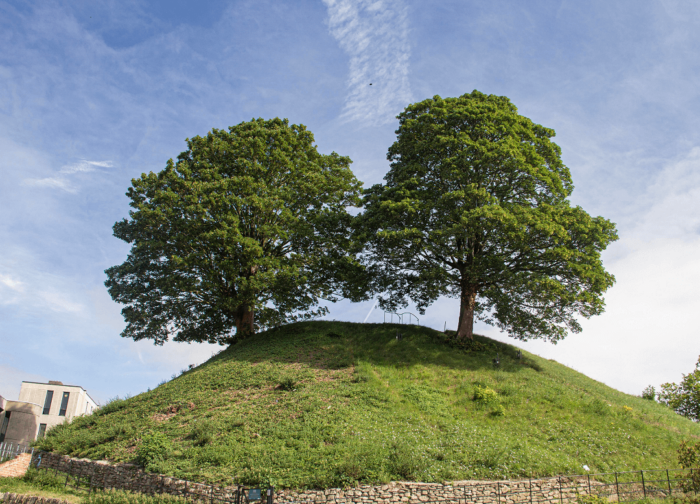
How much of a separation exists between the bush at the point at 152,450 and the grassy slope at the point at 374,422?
381mm

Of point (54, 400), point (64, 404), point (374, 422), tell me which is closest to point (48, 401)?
point (54, 400)

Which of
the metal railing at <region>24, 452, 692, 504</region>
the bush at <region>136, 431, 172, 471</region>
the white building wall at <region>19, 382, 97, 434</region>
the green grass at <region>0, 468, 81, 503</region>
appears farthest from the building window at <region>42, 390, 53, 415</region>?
the metal railing at <region>24, 452, 692, 504</region>

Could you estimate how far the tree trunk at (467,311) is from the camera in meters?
27.1

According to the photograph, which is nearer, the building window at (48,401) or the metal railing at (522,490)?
the metal railing at (522,490)

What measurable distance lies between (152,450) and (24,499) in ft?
15.4

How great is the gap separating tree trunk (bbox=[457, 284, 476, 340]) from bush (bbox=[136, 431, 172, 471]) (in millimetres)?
16914

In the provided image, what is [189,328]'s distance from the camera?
3216 centimetres

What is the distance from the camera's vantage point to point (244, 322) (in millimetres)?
31422

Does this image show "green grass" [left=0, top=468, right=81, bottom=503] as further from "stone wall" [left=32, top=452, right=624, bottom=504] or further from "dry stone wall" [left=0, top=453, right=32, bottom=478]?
"stone wall" [left=32, top=452, right=624, bottom=504]

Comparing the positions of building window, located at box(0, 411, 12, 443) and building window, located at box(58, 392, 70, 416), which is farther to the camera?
building window, located at box(58, 392, 70, 416)

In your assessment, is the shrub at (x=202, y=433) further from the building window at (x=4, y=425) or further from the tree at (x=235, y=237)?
the building window at (x=4, y=425)

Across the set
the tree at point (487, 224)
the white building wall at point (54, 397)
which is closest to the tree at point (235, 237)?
the tree at point (487, 224)

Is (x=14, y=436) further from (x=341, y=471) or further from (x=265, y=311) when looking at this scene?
(x=341, y=471)

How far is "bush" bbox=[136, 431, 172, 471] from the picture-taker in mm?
16250
